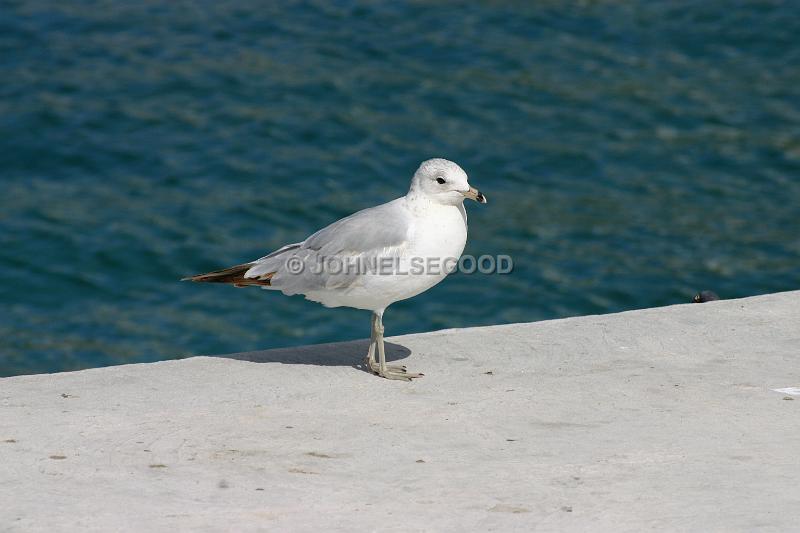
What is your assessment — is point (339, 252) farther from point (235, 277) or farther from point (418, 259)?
point (235, 277)

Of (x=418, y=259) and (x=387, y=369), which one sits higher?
(x=418, y=259)

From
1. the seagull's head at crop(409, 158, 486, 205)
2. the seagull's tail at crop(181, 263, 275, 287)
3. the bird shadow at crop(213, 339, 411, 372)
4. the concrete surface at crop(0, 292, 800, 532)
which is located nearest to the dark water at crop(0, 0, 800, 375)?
the bird shadow at crop(213, 339, 411, 372)

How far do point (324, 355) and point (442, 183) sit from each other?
969 millimetres

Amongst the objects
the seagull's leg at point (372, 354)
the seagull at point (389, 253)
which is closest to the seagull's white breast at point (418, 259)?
the seagull at point (389, 253)

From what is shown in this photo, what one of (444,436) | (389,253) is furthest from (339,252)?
(444,436)

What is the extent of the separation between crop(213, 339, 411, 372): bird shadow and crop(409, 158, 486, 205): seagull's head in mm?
764

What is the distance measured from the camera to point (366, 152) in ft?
35.5

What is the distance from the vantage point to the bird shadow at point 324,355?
5395mm

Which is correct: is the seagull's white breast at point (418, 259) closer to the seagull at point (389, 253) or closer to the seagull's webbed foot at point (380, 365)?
the seagull at point (389, 253)

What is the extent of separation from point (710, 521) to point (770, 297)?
103 inches

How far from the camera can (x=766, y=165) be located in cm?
A: 1082

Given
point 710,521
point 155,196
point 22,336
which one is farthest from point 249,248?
point 710,521

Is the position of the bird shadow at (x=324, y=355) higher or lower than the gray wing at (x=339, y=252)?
lower

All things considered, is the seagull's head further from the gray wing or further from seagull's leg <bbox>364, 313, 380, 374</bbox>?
seagull's leg <bbox>364, 313, 380, 374</bbox>
